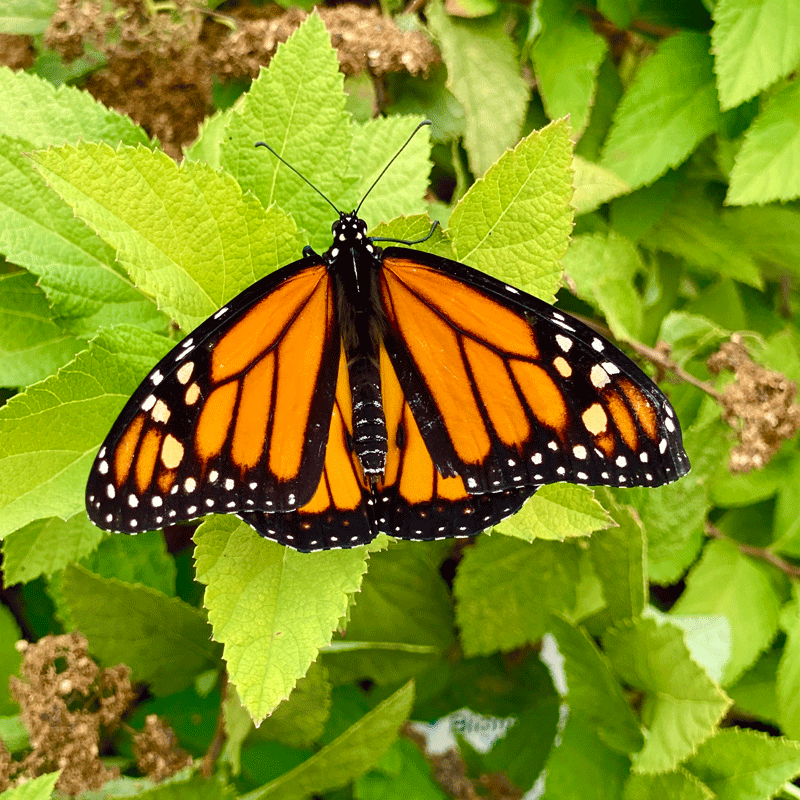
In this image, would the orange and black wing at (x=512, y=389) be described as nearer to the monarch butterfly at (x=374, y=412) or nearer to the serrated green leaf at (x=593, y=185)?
the monarch butterfly at (x=374, y=412)

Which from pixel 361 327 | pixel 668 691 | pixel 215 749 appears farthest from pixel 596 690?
pixel 361 327

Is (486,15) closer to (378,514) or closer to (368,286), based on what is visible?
(368,286)

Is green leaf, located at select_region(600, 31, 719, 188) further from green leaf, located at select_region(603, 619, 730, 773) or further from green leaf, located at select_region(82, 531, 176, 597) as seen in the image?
green leaf, located at select_region(82, 531, 176, 597)

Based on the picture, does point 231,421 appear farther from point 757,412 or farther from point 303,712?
point 757,412

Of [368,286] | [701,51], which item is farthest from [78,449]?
[701,51]

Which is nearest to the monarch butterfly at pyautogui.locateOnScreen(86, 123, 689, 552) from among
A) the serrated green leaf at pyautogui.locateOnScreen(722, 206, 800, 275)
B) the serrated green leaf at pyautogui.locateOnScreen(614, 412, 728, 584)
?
the serrated green leaf at pyautogui.locateOnScreen(614, 412, 728, 584)

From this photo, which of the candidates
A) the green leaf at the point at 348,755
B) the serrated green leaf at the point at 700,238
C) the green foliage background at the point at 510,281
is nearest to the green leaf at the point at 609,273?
the green foliage background at the point at 510,281

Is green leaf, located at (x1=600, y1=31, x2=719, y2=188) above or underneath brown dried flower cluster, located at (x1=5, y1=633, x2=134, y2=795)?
above
